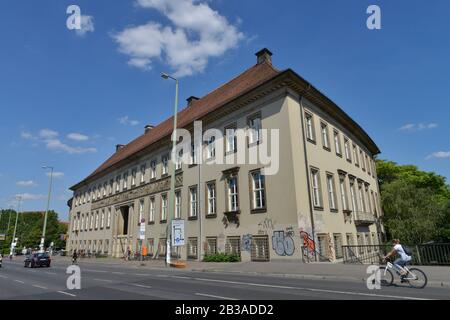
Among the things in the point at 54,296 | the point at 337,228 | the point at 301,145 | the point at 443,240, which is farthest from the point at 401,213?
the point at 54,296

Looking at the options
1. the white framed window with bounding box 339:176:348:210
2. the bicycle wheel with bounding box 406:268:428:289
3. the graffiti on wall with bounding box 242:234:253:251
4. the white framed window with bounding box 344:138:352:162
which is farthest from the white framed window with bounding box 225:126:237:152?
the bicycle wheel with bounding box 406:268:428:289

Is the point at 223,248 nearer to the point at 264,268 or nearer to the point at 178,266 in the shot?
the point at 178,266

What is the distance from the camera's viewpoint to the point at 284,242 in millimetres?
19938

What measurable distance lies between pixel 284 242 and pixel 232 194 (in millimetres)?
6018

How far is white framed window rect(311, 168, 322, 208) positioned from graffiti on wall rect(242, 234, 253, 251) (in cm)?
499

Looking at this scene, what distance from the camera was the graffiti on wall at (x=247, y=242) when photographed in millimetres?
22081

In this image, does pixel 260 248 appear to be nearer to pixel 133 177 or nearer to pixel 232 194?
pixel 232 194

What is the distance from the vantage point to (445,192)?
44562mm

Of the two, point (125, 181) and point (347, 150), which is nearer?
point (347, 150)

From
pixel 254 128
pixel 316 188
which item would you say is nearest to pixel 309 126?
pixel 254 128

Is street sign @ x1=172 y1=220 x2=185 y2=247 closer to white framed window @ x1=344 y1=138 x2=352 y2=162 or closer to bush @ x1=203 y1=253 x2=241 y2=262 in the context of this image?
bush @ x1=203 y1=253 x2=241 y2=262

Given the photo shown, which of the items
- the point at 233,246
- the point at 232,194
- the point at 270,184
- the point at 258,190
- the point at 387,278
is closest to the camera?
the point at 387,278

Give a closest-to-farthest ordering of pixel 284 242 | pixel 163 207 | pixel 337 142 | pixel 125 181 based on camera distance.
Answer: pixel 284 242
pixel 337 142
pixel 163 207
pixel 125 181

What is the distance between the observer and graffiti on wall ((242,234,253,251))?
22081 mm
